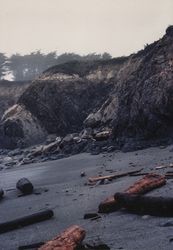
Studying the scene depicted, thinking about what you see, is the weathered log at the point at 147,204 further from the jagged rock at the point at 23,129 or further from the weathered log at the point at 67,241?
the jagged rock at the point at 23,129

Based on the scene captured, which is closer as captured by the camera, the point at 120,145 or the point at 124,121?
the point at 120,145

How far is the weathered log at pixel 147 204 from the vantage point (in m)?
4.20

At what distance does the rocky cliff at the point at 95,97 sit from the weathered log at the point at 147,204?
29.1 ft

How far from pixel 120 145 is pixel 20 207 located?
7153 mm

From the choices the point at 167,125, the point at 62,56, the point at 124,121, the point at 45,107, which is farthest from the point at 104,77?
the point at 62,56

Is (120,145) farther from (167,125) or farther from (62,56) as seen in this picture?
(62,56)

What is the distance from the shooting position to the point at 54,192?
7562 millimetres

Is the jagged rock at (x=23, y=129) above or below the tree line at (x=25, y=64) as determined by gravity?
below

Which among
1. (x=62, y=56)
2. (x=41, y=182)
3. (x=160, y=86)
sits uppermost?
(x=62, y=56)

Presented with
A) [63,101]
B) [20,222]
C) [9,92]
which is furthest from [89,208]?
[9,92]

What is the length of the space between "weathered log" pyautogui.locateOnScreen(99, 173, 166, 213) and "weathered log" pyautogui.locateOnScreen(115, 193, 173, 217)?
0.61 ft

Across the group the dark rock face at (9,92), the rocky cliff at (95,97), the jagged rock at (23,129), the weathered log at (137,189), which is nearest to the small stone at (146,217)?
the weathered log at (137,189)

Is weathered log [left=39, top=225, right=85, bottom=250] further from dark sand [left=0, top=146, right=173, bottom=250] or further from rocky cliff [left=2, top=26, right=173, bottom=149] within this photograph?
rocky cliff [left=2, top=26, right=173, bottom=149]

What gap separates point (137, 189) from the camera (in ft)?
17.5
